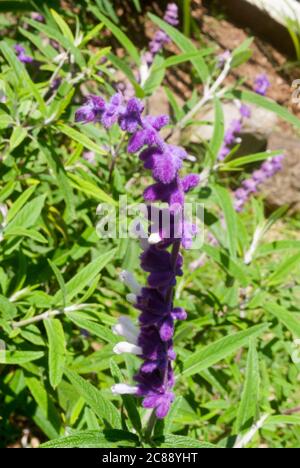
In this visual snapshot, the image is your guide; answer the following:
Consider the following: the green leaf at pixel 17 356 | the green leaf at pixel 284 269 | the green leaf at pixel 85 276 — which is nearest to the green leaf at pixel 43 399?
the green leaf at pixel 17 356

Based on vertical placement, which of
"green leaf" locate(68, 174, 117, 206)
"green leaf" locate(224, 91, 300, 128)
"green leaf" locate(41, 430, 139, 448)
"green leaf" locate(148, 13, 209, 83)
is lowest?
"green leaf" locate(41, 430, 139, 448)

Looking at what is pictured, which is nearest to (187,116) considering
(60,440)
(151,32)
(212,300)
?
(212,300)

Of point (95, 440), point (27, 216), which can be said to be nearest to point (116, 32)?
point (27, 216)

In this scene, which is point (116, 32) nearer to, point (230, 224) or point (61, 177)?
point (61, 177)

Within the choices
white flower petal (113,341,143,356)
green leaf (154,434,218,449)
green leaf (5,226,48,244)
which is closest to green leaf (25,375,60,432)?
green leaf (5,226,48,244)

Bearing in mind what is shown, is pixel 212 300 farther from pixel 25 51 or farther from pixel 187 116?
pixel 25 51

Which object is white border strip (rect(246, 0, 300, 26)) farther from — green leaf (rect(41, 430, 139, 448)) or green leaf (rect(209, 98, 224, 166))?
green leaf (rect(41, 430, 139, 448))

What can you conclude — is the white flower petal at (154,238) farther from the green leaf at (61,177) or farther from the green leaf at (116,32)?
the green leaf at (116,32)
